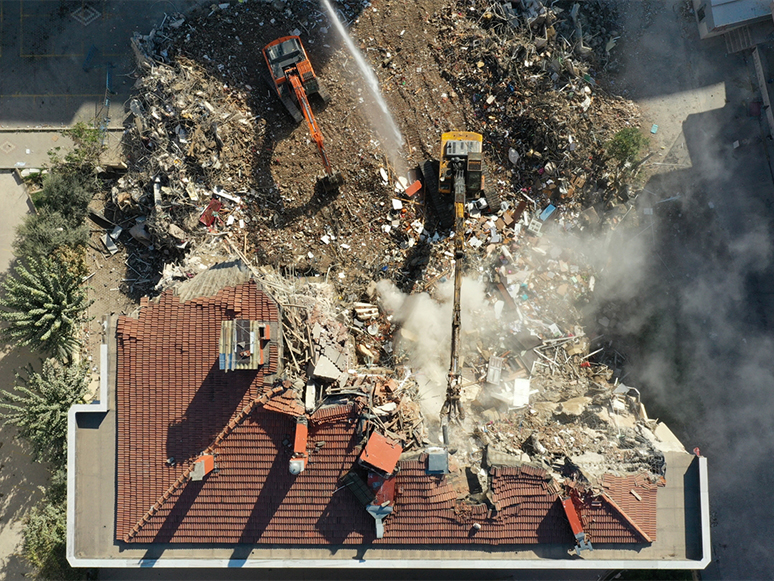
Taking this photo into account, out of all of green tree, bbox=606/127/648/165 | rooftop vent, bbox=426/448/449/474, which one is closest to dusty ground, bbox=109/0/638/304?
green tree, bbox=606/127/648/165

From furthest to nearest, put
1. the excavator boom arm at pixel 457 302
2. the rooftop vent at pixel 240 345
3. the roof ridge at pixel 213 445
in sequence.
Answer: the excavator boom arm at pixel 457 302 → the roof ridge at pixel 213 445 → the rooftop vent at pixel 240 345

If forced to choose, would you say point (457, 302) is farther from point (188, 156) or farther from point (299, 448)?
point (188, 156)

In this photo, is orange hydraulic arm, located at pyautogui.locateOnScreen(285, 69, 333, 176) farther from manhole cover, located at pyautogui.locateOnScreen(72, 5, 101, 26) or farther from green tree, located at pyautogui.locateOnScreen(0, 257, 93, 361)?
green tree, located at pyautogui.locateOnScreen(0, 257, 93, 361)

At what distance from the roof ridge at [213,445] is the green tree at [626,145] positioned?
12863mm

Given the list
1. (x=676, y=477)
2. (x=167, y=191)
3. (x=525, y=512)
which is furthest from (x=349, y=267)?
(x=676, y=477)

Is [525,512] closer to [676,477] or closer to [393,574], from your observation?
[676,477]

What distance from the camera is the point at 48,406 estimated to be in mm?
15898

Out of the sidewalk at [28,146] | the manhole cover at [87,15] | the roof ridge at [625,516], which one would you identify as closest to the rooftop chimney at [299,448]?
the roof ridge at [625,516]

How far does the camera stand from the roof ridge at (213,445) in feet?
43.6

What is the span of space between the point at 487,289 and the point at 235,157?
30.3ft

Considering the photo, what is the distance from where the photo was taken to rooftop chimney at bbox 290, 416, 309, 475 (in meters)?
12.7

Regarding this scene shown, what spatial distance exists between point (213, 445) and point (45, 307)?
7.21 m

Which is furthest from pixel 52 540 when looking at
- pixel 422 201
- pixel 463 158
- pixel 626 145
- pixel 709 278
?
pixel 709 278

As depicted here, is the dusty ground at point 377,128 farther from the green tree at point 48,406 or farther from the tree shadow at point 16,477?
the tree shadow at point 16,477
